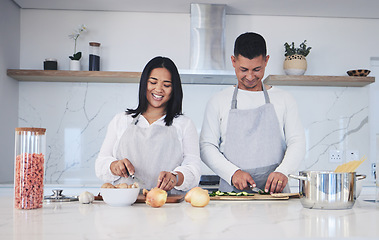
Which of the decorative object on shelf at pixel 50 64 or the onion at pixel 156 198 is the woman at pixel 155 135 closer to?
the onion at pixel 156 198

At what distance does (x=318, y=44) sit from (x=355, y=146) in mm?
903

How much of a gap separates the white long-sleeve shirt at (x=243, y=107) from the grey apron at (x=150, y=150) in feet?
0.61

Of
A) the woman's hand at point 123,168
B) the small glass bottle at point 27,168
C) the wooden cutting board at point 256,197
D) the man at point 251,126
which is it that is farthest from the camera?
the man at point 251,126

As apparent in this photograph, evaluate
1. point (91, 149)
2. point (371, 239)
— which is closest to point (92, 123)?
point (91, 149)

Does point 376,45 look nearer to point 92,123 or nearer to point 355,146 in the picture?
point 355,146

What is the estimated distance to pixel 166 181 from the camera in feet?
5.07

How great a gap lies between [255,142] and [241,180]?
28cm

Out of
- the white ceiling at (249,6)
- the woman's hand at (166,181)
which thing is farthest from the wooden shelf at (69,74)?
the woman's hand at (166,181)

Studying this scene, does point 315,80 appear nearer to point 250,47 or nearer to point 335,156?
point 335,156

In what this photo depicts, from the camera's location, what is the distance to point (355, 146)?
346 centimetres

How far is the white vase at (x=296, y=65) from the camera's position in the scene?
3.20m

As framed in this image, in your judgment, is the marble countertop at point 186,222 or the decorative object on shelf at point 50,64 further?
the decorative object on shelf at point 50,64

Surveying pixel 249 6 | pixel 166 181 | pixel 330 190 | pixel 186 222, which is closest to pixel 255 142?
pixel 166 181

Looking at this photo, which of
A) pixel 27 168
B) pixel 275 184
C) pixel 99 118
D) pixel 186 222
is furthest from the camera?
pixel 99 118
